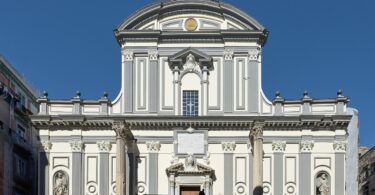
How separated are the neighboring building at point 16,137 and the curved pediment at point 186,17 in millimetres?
9477

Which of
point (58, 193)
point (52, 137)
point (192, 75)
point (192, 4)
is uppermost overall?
point (192, 4)

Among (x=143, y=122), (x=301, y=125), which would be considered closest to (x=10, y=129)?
(x=143, y=122)

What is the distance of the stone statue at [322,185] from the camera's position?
3959 cm

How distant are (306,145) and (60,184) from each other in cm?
1598

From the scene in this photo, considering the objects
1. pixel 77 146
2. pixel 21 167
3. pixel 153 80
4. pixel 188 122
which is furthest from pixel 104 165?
→ pixel 21 167

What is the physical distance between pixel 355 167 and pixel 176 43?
23.5m

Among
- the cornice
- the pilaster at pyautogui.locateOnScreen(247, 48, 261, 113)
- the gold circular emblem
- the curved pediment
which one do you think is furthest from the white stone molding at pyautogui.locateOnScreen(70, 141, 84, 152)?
the pilaster at pyautogui.locateOnScreen(247, 48, 261, 113)

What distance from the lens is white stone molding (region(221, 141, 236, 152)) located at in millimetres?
40469

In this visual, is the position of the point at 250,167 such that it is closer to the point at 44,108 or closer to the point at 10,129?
the point at 44,108

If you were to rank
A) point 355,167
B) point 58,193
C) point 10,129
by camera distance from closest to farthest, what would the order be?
1. point 58,193
2. point 10,129
3. point 355,167

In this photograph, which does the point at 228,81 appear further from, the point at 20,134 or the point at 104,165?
the point at 20,134

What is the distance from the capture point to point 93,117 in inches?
1596

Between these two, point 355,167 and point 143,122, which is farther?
point 355,167

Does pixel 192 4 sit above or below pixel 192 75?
above
